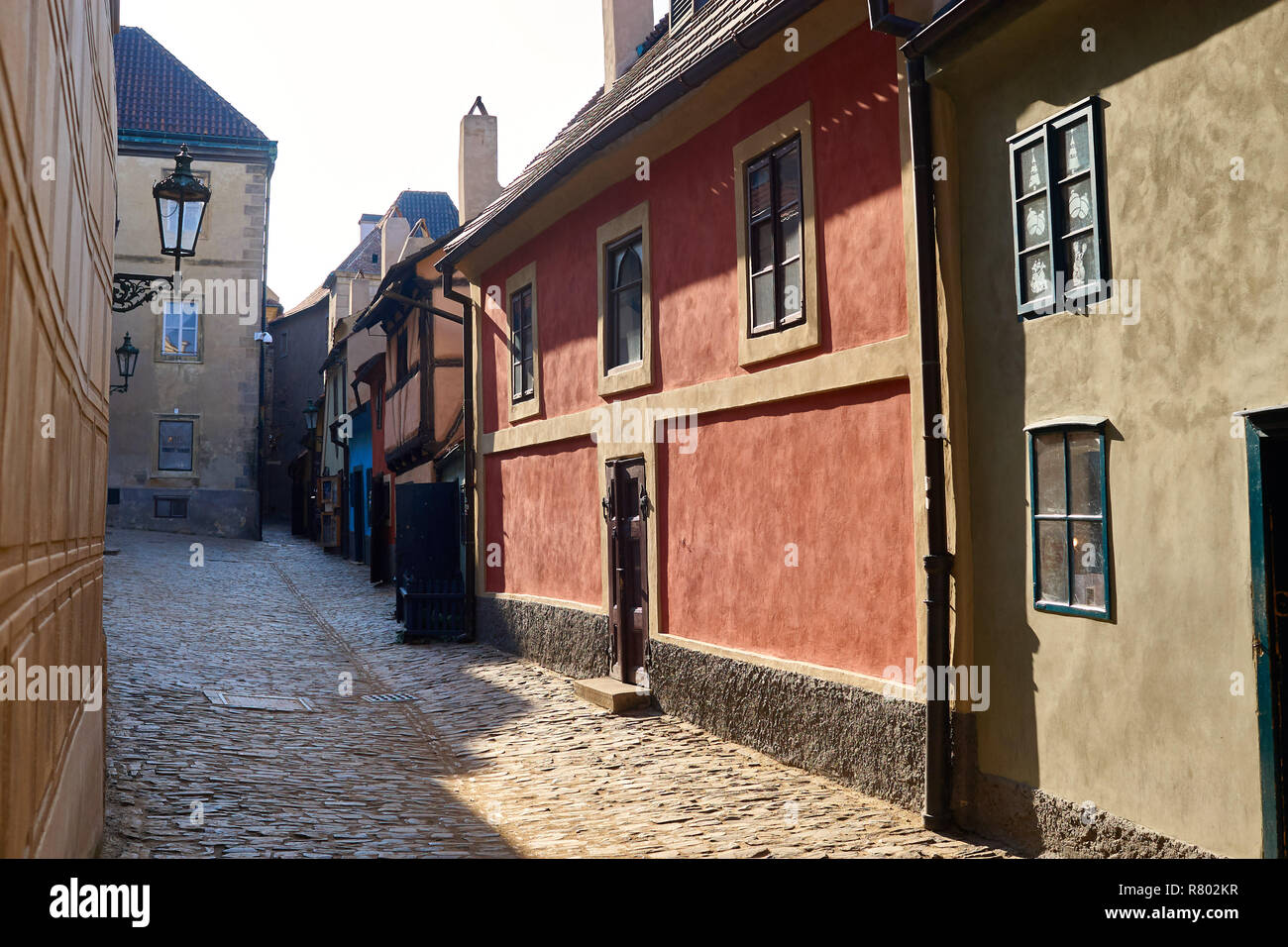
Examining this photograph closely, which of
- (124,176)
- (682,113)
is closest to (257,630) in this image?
(682,113)

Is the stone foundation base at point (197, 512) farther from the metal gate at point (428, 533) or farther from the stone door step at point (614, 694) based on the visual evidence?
the stone door step at point (614, 694)

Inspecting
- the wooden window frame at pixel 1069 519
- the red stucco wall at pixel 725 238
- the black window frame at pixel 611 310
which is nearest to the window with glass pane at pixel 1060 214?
the wooden window frame at pixel 1069 519

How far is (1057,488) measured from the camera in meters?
6.03

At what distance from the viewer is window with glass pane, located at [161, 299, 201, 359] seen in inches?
1220

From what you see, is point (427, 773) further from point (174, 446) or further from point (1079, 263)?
point (174, 446)

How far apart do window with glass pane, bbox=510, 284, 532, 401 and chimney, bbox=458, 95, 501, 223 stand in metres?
4.16

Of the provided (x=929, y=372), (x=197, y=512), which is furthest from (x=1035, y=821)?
(x=197, y=512)

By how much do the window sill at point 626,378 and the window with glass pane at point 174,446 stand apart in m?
22.6

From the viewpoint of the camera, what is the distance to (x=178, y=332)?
31.2 metres

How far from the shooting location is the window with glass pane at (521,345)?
14508 millimetres

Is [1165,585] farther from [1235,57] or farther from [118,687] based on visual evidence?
[118,687]

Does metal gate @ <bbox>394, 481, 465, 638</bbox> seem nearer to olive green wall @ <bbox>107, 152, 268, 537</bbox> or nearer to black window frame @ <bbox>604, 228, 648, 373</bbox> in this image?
black window frame @ <bbox>604, 228, 648, 373</bbox>

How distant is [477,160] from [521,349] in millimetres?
5328

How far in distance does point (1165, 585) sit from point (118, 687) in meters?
9.60
